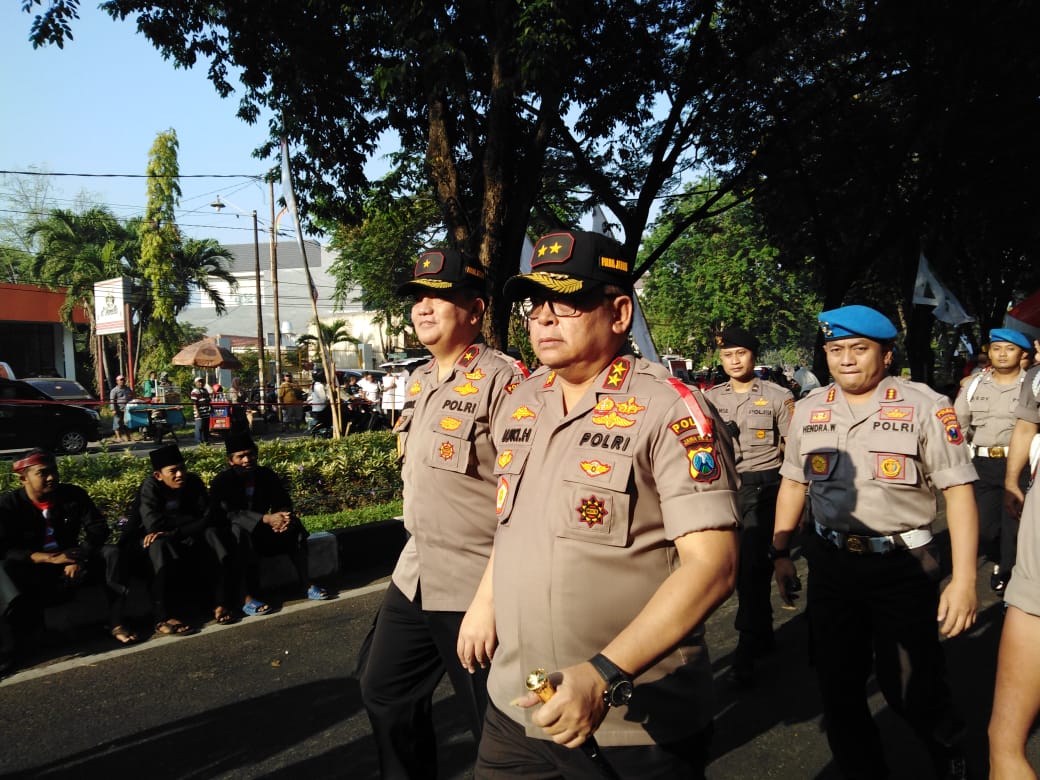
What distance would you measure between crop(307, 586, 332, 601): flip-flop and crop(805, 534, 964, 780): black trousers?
3949 mm

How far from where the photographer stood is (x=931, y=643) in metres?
2.79

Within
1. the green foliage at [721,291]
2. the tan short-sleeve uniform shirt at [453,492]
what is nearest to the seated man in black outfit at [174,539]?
the tan short-sleeve uniform shirt at [453,492]

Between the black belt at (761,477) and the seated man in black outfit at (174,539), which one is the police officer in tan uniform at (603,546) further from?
the seated man in black outfit at (174,539)

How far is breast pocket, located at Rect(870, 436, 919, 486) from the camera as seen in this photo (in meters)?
2.94

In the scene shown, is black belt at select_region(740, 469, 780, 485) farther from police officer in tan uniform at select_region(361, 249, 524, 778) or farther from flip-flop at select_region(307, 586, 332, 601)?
flip-flop at select_region(307, 586, 332, 601)

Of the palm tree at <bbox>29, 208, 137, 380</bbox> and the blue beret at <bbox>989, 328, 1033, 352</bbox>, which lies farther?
the palm tree at <bbox>29, 208, 137, 380</bbox>

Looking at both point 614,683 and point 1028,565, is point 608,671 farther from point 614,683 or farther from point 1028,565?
point 1028,565

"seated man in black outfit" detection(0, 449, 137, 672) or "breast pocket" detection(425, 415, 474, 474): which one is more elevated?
"breast pocket" detection(425, 415, 474, 474)

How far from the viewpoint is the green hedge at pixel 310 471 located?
7914 mm

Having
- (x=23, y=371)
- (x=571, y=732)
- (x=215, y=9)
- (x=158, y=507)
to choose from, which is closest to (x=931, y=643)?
(x=571, y=732)

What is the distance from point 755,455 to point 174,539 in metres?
4.04

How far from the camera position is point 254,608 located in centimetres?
559

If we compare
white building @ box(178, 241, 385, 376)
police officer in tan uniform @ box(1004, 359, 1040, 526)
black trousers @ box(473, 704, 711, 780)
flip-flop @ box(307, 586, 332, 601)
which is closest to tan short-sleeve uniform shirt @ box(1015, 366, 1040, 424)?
police officer in tan uniform @ box(1004, 359, 1040, 526)

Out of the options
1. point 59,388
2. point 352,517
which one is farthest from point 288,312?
point 352,517
